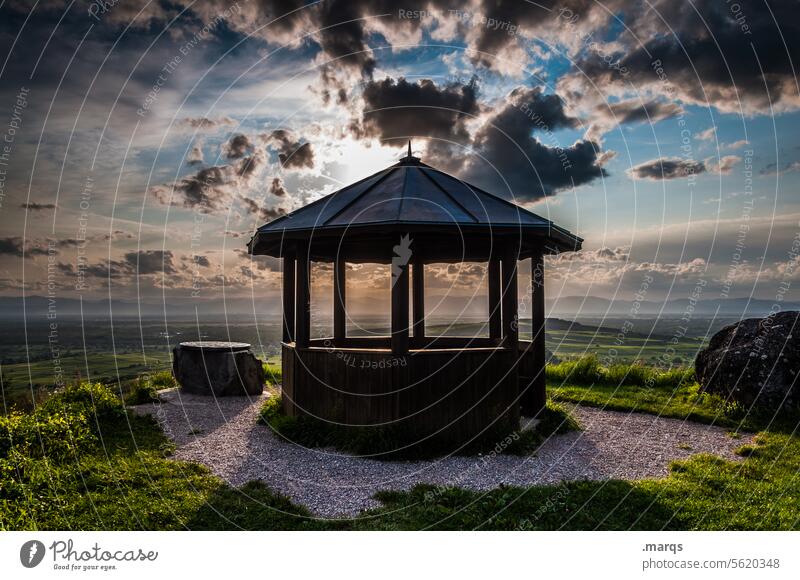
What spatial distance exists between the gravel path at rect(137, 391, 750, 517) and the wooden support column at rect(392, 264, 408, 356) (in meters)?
1.94

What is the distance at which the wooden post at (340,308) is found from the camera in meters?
13.8

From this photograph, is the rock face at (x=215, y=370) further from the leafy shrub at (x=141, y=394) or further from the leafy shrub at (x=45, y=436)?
the leafy shrub at (x=45, y=436)

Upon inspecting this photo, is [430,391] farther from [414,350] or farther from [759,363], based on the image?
[759,363]

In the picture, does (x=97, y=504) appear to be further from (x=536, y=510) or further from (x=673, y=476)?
(x=673, y=476)

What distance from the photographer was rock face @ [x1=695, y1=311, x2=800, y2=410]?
38.7 feet

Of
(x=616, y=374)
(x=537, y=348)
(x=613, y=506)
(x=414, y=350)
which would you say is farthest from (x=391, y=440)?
(x=616, y=374)

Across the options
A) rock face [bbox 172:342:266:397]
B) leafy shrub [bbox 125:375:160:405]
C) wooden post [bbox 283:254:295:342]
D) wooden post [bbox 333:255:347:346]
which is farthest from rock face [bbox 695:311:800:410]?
leafy shrub [bbox 125:375:160:405]

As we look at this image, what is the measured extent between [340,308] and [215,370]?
3.87 metres

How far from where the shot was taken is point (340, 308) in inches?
551

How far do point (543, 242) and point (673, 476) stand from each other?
5033 millimetres

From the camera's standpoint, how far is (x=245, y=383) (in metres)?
14.9

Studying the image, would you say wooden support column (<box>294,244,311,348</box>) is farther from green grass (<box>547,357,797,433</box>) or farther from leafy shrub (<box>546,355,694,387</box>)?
leafy shrub (<box>546,355,694,387</box>)

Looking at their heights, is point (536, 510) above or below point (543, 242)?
below
